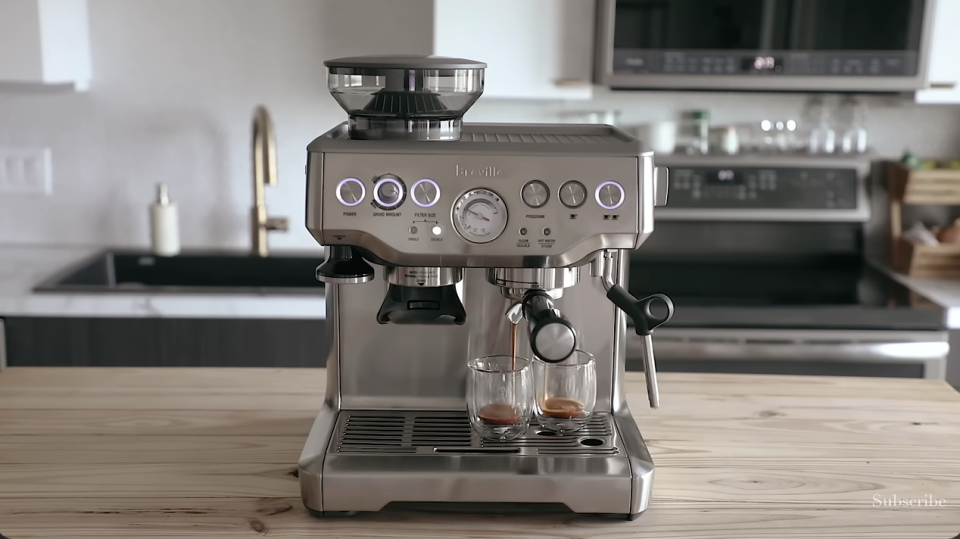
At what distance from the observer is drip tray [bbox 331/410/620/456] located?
1.08 meters

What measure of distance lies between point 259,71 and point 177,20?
0.25 metres

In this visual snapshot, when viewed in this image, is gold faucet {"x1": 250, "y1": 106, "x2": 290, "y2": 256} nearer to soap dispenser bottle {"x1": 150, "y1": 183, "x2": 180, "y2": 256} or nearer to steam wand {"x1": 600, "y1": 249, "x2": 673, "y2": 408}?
soap dispenser bottle {"x1": 150, "y1": 183, "x2": 180, "y2": 256}

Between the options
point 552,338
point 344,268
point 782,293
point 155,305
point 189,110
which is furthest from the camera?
point 189,110

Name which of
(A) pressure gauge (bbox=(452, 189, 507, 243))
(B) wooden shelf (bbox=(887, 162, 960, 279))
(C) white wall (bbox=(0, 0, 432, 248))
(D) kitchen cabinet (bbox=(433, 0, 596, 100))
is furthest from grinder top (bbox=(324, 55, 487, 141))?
(B) wooden shelf (bbox=(887, 162, 960, 279))

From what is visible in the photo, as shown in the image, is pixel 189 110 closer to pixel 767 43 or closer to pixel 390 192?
pixel 767 43

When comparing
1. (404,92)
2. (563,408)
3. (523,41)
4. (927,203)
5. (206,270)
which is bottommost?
(206,270)

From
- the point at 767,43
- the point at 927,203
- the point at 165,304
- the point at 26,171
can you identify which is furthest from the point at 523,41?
the point at 26,171

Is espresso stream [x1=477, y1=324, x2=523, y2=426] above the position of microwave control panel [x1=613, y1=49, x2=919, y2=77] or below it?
below

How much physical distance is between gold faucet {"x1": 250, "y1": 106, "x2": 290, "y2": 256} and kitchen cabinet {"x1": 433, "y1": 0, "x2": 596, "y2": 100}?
490 mm

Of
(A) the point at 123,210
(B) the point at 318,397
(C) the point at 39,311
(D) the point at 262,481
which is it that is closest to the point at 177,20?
(A) the point at 123,210

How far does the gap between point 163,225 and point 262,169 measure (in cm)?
33

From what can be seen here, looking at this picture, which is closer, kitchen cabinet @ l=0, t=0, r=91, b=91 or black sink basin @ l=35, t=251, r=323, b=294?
kitchen cabinet @ l=0, t=0, r=91, b=91

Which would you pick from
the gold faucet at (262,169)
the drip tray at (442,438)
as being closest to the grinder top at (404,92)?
the drip tray at (442,438)

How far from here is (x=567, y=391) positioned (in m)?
1.12
